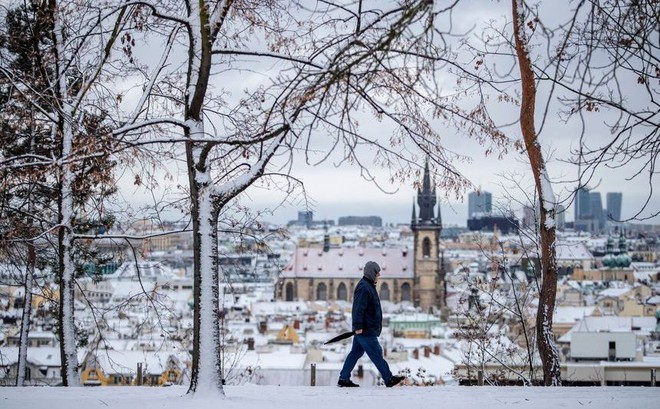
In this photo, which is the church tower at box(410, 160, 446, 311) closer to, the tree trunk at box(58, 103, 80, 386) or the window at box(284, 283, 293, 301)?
the window at box(284, 283, 293, 301)

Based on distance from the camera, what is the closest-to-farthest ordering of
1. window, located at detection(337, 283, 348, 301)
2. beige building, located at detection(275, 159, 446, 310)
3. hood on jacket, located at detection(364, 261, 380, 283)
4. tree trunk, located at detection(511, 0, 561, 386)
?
hood on jacket, located at detection(364, 261, 380, 283) < tree trunk, located at detection(511, 0, 561, 386) < beige building, located at detection(275, 159, 446, 310) < window, located at detection(337, 283, 348, 301)

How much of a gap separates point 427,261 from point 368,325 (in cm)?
9297

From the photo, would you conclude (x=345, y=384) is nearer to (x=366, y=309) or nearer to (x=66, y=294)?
(x=366, y=309)

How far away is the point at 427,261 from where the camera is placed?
99812mm

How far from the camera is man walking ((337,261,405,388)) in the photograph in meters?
7.58

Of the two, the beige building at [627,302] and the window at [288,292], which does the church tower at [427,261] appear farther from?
the beige building at [627,302]

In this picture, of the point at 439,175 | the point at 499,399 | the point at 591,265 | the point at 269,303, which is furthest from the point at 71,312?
the point at 591,265

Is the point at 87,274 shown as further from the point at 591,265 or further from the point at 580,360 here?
the point at 591,265

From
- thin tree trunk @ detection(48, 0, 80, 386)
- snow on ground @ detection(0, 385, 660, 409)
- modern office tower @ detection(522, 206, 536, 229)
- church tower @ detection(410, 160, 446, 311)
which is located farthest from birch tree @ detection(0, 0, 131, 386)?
church tower @ detection(410, 160, 446, 311)

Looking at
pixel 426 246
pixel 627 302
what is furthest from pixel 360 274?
pixel 627 302

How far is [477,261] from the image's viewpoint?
19938 centimetres

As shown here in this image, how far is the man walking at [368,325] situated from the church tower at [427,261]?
8888 cm

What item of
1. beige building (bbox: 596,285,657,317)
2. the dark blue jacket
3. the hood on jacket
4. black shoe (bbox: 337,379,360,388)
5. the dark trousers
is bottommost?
beige building (bbox: 596,285,657,317)

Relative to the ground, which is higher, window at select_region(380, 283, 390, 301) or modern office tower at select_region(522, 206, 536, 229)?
modern office tower at select_region(522, 206, 536, 229)
